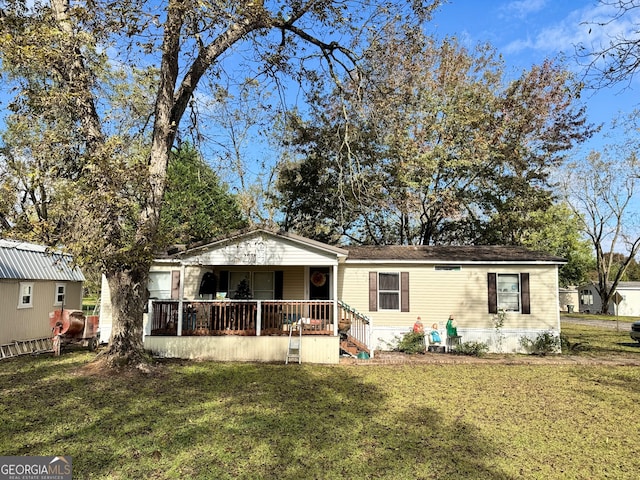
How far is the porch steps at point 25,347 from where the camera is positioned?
1158 cm

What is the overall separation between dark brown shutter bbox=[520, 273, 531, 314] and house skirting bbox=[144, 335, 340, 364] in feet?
21.1

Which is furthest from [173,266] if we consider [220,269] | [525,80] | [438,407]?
[525,80]

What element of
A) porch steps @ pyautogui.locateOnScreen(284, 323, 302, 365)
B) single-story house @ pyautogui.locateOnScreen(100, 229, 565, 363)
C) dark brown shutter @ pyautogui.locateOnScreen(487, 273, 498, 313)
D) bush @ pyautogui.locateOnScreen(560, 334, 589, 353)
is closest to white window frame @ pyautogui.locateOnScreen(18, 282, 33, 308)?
single-story house @ pyautogui.locateOnScreen(100, 229, 565, 363)

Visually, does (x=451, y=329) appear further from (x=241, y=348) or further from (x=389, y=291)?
(x=241, y=348)

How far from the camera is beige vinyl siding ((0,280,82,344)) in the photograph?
1188 centimetres

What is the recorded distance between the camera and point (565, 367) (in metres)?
10.9

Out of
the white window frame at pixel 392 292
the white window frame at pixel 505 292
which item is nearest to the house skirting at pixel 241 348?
the white window frame at pixel 392 292

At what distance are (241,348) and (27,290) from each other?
734 cm

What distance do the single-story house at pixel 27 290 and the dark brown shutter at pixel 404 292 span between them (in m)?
9.70

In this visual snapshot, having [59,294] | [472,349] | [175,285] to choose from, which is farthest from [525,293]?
[59,294]

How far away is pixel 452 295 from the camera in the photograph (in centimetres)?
1361

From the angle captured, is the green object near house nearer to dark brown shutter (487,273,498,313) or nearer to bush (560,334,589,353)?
dark brown shutter (487,273,498,313)

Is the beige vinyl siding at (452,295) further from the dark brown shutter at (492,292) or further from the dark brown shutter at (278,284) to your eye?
the dark brown shutter at (278,284)

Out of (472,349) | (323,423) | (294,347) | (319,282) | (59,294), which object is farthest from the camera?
(59,294)
